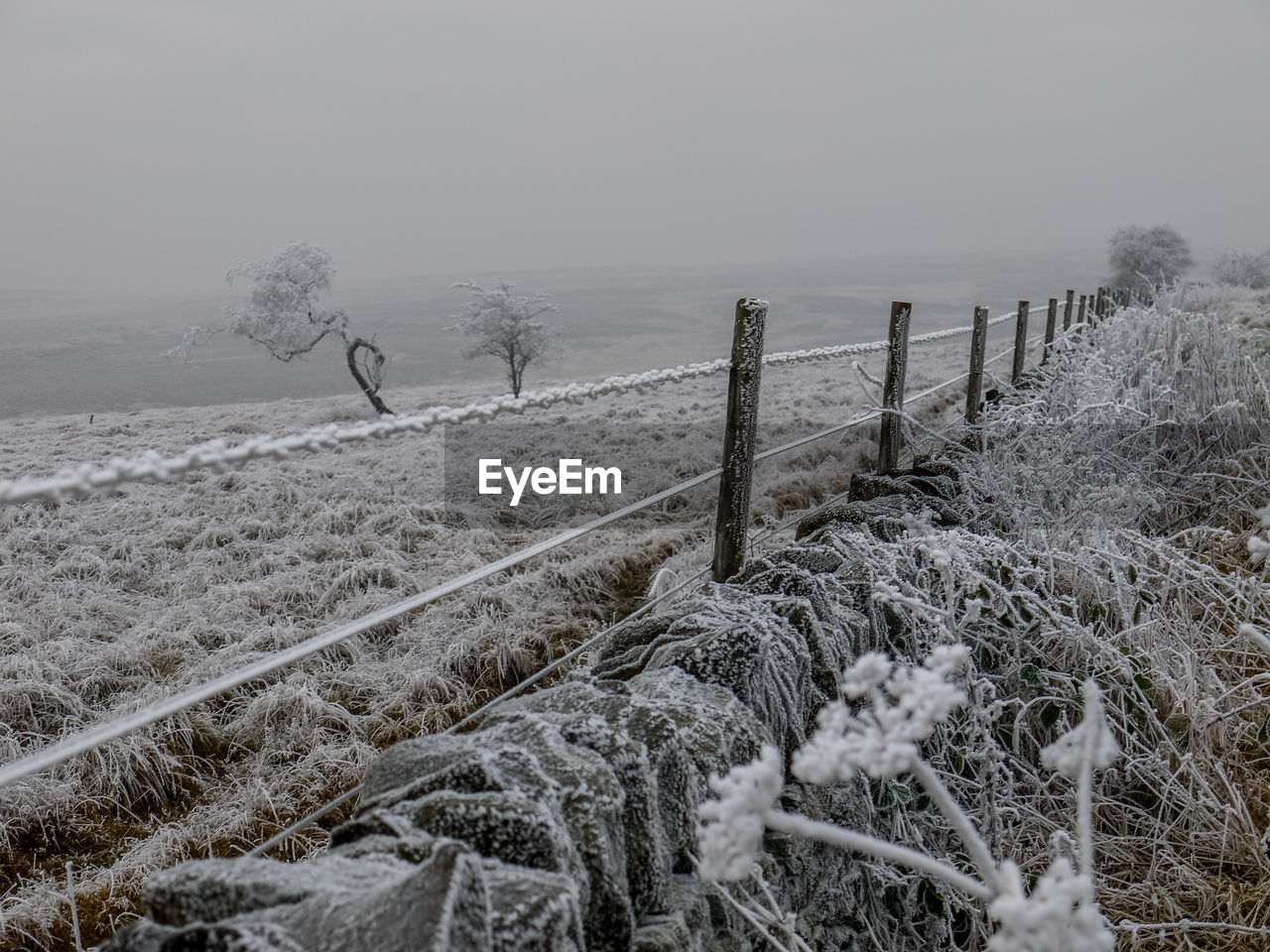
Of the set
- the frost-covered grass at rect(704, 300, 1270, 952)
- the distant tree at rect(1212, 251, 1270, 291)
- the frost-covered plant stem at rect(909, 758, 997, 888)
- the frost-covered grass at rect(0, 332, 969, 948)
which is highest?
the distant tree at rect(1212, 251, 1270, 291)

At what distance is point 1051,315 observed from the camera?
10.1 m

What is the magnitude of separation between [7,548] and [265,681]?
191 centimetres

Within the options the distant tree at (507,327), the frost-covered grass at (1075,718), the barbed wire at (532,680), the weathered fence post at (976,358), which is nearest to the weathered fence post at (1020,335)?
the weathered fence post at (976,358)

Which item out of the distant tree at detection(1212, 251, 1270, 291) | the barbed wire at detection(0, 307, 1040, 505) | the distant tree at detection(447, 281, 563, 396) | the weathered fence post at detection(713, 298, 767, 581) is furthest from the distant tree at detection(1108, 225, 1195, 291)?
the barbed wire at detection(0, 307, 1040, 505)

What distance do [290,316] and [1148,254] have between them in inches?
1187

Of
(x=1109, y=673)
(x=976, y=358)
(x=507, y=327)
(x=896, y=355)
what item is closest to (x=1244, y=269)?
(x=507, y=327)

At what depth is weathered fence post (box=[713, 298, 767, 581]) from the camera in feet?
8.72

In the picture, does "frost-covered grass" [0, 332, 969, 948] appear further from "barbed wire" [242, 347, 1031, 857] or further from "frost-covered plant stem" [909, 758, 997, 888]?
"frost-covered plant stem" [909, 758, 997, 888]

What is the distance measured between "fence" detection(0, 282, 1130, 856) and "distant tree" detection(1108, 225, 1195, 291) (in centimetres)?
3072

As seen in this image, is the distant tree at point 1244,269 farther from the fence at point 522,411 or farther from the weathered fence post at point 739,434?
the weathered fence post at point 739,434

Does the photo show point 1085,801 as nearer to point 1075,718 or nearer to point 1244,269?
point 1075,718

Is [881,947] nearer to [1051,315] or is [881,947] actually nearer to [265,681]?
[265,681]

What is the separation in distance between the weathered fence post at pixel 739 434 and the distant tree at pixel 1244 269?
108ft

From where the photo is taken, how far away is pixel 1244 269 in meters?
29.8
